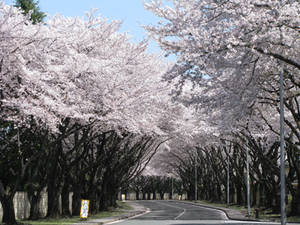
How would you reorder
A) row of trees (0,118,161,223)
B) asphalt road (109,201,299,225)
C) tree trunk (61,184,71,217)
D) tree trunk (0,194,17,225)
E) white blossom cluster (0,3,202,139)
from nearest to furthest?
white blossom cluster (0,3,202,139) → tree trunk (0,194,17,225) → row of trees (0,118,161,223) → asphalt road (109,201,299,225) → tree trunk (61,184,71,217)

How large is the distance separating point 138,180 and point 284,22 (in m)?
94.7

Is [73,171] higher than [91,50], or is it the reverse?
[91,50]

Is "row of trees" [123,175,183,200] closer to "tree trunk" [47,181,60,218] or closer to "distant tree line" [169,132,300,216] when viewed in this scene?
"distant tree line" [169,132,300,216]

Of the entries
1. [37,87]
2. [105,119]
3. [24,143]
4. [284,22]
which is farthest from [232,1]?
[24,143]

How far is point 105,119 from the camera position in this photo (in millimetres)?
23109

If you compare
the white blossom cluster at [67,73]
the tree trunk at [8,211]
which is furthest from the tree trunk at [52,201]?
the tree trunk at [8,211]

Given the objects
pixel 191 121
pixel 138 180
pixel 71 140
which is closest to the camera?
pixel 71 140

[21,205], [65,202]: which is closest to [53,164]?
[21,205]

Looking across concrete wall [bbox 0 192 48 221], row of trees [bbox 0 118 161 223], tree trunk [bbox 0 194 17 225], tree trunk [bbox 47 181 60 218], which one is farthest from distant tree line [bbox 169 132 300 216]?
→ concrete wall [bbox 0 192 48 221]

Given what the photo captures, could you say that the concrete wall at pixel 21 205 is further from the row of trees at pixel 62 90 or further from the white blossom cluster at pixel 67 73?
the white blossom cluster at pixel 67 73

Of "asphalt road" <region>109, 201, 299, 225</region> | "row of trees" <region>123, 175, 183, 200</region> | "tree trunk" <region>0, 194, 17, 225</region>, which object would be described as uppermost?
"row of trees" <region>123, 175, 183, 200</region>

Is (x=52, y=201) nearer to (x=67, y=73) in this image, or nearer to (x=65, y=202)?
(x=65, y=202)

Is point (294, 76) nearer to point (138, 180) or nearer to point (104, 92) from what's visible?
point (104, 92)

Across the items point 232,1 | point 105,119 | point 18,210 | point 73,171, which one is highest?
point 232,1
